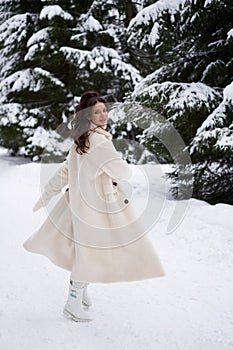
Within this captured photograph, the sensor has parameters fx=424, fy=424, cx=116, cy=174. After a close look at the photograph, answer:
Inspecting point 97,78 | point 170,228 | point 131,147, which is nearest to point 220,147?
point 170,228

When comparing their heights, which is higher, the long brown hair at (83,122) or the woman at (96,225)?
the long brown hair at (83,122)

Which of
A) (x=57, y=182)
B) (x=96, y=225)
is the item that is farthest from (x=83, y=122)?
(x=96, y=225)

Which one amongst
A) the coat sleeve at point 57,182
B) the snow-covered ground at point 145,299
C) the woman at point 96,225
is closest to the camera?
the snow-covered ground at point 145,299

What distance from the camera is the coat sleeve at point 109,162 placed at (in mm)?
3201

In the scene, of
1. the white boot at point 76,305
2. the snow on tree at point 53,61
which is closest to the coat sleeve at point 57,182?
the white boot at point 76,305

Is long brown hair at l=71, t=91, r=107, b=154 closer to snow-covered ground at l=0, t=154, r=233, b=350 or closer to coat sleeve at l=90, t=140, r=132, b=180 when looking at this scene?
coat sleeve at l=90, t=140, r=132, b=180

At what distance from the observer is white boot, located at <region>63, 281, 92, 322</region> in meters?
3.37

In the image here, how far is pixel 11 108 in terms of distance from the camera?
12.8 meters

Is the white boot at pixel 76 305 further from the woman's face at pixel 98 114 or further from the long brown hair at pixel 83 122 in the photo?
the woman's face at pixel 98 114

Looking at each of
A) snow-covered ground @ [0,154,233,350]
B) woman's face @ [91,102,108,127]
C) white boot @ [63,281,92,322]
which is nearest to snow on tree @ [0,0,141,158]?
snow-covered ground @ [0,154,233,350]

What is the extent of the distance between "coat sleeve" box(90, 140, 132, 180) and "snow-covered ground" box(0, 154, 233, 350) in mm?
1205

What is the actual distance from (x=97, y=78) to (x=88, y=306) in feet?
32.6

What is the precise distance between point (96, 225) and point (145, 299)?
1.03 meters

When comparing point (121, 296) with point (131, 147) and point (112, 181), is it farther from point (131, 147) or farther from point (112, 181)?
point (131, 147)
